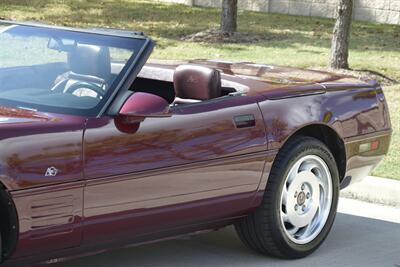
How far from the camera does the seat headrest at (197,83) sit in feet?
16.9

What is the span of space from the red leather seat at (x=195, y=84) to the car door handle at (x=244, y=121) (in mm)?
223

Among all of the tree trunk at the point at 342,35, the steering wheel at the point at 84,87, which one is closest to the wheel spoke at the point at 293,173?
the steering wheel at the point at 84,87

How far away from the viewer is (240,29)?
1814 cm

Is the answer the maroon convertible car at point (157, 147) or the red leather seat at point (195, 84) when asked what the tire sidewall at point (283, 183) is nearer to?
the maroon convertible car at point (157, 147)

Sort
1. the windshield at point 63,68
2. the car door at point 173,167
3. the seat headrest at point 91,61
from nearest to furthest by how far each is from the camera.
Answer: the car door at point 173,167
the windshield at point 63,68
the seat headrest at point 91,61

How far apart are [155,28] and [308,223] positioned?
12.5m

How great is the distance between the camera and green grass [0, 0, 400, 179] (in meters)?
14.3

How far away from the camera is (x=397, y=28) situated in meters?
19.7

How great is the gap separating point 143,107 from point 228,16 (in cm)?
1251

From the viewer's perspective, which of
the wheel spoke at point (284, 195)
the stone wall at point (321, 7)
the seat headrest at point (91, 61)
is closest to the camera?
the seat headrest at point (91, 61)

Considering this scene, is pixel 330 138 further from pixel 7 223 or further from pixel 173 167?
pixel 7 223

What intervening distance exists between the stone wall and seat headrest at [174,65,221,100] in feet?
52.8

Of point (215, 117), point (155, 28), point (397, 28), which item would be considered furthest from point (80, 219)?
point (397, 28)

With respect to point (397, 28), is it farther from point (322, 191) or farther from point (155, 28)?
point (322, 191)
